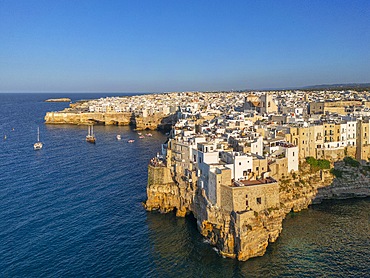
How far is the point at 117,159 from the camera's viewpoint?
6197 cm

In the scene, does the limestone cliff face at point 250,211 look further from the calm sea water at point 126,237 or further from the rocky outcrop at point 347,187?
the calm sea water at point 126,237

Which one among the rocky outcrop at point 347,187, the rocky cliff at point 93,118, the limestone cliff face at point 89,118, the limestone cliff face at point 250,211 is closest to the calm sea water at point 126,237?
the limestone cliff face at point 250,211

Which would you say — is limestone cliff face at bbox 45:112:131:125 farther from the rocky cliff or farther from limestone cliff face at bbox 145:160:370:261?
limestone cliff face at bbox 145:160:370:261

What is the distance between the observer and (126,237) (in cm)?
3269

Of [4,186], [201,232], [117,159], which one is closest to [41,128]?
[117,159]

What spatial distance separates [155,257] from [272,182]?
11968 millimetres

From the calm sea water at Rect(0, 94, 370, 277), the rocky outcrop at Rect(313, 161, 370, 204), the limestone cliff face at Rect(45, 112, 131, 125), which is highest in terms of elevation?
the limestone cliff face at Rect(45, 112, 131, 125)

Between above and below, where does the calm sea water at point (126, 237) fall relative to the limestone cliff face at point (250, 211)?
below

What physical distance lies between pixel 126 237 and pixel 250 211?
1191 centimetres

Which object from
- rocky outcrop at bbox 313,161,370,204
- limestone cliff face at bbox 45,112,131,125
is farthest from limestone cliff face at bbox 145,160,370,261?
limestone cliff face at bbox 45,112,131,125

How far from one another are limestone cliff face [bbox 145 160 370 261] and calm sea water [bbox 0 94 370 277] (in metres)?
1.01

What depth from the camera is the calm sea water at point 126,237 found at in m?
27.3

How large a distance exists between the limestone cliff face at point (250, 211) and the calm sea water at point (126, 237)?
101cm

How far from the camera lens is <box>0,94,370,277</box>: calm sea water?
27.3 metres
